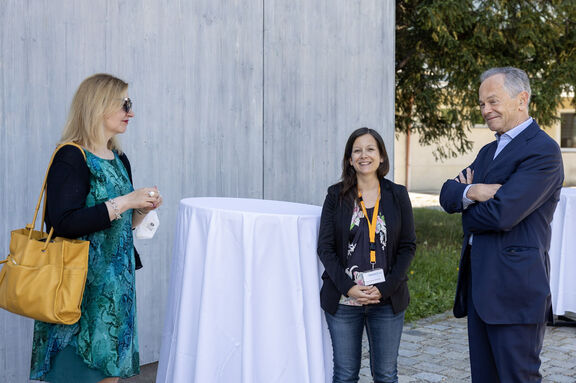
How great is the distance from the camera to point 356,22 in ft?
20.6

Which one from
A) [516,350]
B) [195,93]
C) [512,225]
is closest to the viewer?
[512,225]

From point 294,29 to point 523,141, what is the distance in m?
3.05

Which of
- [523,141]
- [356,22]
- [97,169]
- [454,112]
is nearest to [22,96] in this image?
[97,169]

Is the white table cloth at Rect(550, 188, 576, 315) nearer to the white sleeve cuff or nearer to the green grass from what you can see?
the green grass

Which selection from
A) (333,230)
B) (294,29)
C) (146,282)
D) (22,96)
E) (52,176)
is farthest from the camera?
(294,29)

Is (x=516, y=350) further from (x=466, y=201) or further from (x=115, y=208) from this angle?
(x=115, y=208)

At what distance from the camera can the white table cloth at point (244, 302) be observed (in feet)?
10.3

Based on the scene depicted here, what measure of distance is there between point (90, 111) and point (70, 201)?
0.44 meters

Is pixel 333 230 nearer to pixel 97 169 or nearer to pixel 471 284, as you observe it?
pixel 471 284

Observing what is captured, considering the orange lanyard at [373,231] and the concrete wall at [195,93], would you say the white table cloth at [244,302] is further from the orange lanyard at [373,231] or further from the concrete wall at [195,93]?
the concrete wall at [195,93]

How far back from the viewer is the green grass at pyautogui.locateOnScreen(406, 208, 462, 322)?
7.02 metres

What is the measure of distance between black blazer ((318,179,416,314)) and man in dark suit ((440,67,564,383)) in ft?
0.92

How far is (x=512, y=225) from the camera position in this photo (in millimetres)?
2988

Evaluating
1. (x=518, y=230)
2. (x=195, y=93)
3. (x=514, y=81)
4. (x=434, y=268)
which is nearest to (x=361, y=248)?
(x=518, y=230)
